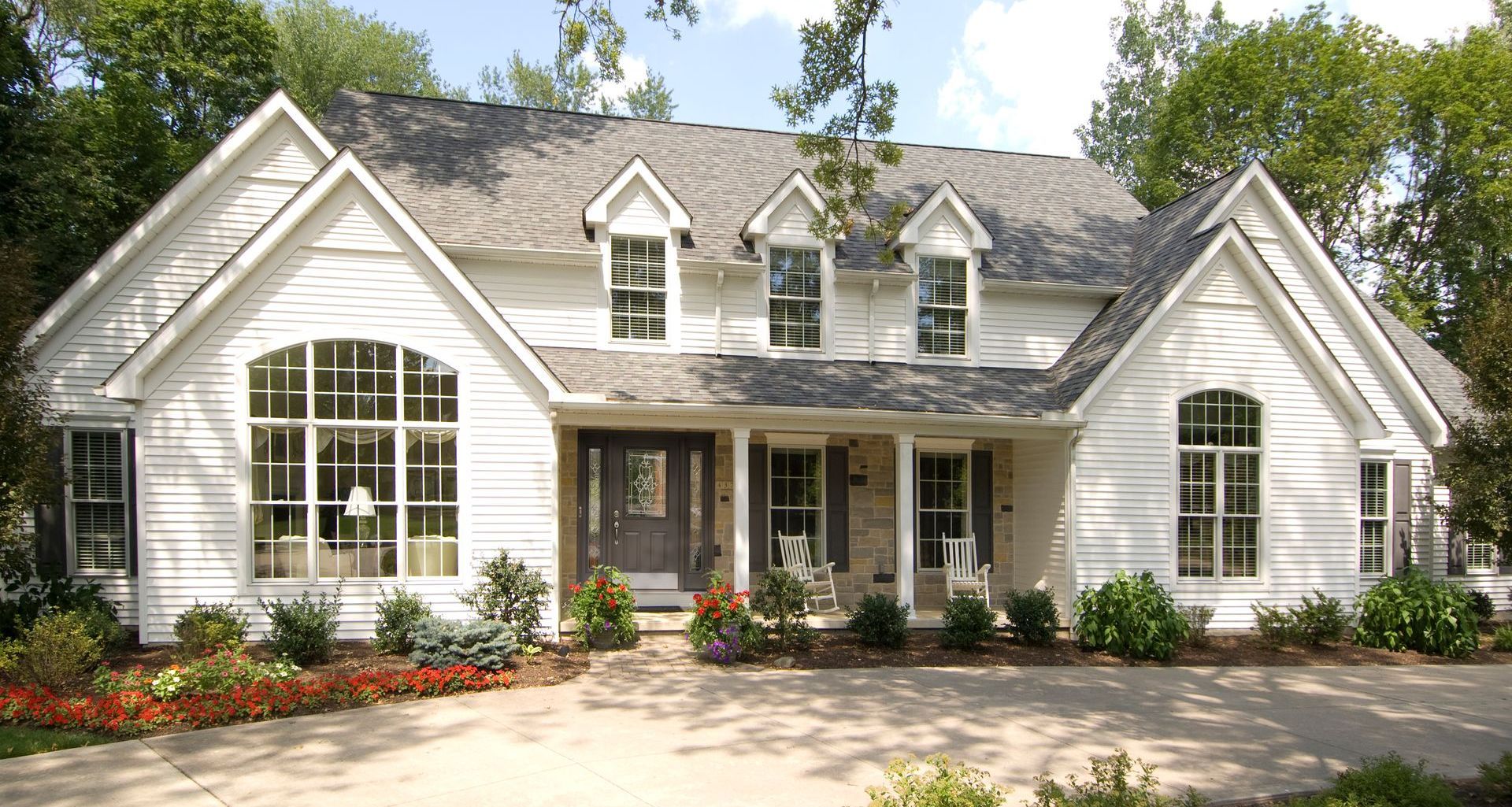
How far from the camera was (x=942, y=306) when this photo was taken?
564 inches

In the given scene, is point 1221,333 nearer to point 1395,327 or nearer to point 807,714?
point 1395,327

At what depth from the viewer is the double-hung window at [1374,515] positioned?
14797mm

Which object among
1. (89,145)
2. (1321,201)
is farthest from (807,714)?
(1321,201)

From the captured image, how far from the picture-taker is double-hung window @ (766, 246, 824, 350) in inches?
544

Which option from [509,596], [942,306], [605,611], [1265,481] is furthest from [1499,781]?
[942,306]

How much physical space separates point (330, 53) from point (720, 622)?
1059 inches

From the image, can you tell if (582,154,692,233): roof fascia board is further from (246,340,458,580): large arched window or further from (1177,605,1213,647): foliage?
(1177,605,1213,647): foliage

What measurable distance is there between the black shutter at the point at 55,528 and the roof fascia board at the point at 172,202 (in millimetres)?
1453

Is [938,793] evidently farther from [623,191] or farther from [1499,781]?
[623,191]

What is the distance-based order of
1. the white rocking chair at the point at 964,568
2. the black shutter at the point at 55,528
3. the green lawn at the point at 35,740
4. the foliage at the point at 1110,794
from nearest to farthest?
1. the foliage at the point at 1110,794
2. the green lawn at the point at 35,740
3. the black shutter at the point at 55,528
4. the white rocking chair at the point at 964,568

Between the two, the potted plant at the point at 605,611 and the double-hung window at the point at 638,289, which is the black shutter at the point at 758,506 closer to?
the double-hung window at the point at 638,289

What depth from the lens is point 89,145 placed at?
19.2 metres

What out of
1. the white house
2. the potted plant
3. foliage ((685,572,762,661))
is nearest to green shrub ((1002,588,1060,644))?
the white house

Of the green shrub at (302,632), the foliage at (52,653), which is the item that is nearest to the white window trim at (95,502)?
the foliage at (52,653)
